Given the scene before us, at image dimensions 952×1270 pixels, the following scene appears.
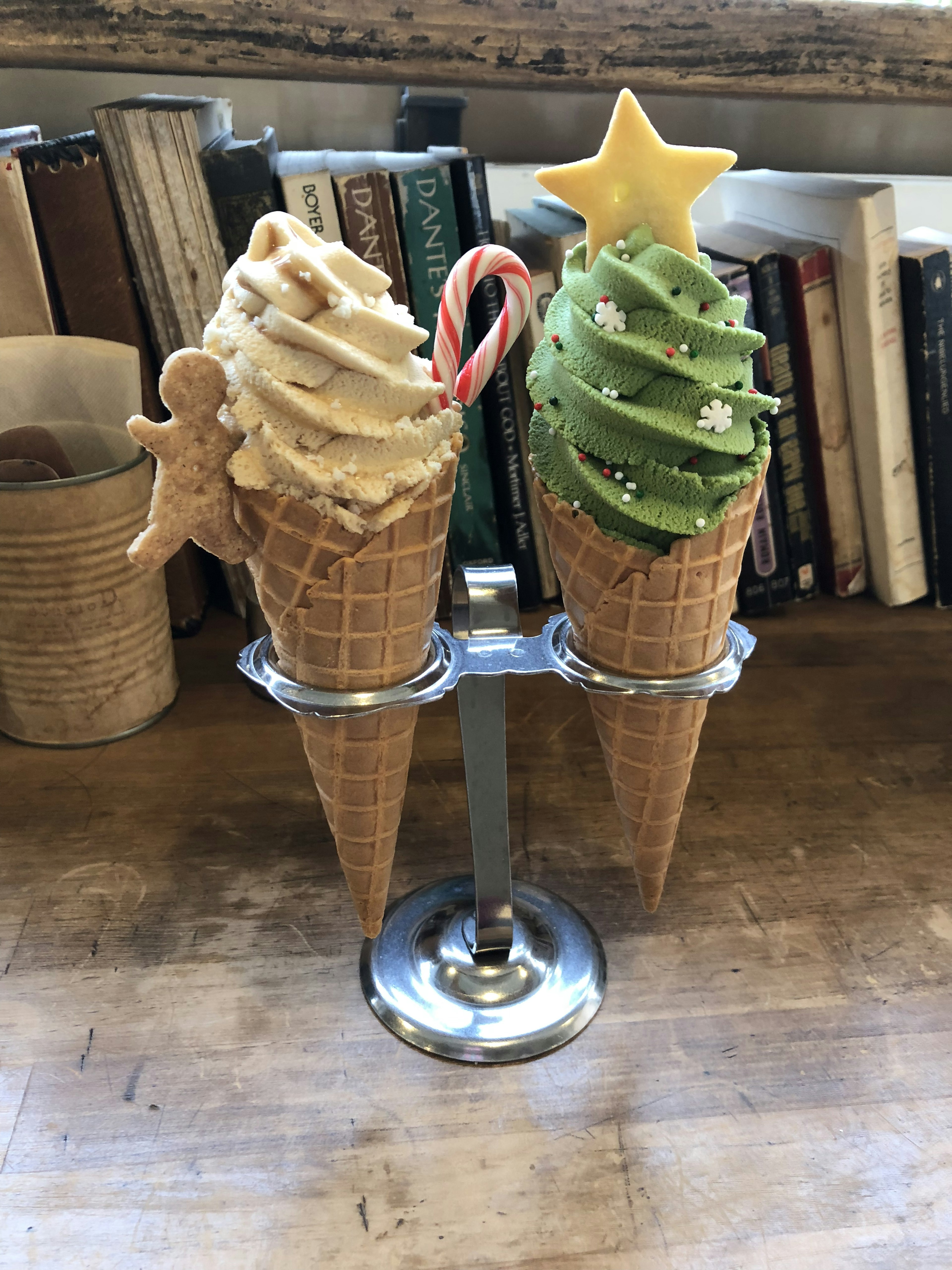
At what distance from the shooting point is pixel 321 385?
0.65m

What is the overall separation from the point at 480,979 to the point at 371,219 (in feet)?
3.09

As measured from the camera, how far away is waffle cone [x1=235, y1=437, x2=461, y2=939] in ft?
2.24

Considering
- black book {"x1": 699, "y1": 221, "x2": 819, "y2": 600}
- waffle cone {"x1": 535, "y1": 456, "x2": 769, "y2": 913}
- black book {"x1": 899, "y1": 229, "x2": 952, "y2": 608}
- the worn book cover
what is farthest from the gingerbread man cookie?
black book {"x1": 899, "y1": 229, "x2": 952, "y2": 608}

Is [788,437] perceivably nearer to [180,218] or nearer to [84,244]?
[180,218]

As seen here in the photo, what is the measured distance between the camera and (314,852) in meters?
1.08

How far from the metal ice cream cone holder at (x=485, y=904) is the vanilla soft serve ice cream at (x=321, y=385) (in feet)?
0.51

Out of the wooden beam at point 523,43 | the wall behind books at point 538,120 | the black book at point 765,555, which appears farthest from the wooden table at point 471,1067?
the wall behind books at point 538,120

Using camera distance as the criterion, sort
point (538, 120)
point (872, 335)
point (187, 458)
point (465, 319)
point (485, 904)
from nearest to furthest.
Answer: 1. point (187, 458)
2. point (465, 319)
3. point (485, 904)
4. point (872, 335)
5. point (538, 120)

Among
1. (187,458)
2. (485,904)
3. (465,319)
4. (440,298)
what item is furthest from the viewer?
(440,298)

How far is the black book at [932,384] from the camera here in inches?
51.9

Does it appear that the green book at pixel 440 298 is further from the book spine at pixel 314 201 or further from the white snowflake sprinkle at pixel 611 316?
the white snowflake sprinkle at pixel 611 316

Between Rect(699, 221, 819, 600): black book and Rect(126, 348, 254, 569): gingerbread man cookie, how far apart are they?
2.87 feet

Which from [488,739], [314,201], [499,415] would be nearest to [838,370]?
[499,415]

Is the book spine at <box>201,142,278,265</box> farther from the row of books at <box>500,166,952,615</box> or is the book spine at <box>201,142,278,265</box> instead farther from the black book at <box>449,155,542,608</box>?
the row of books at <box>500,166,952,615</box>
